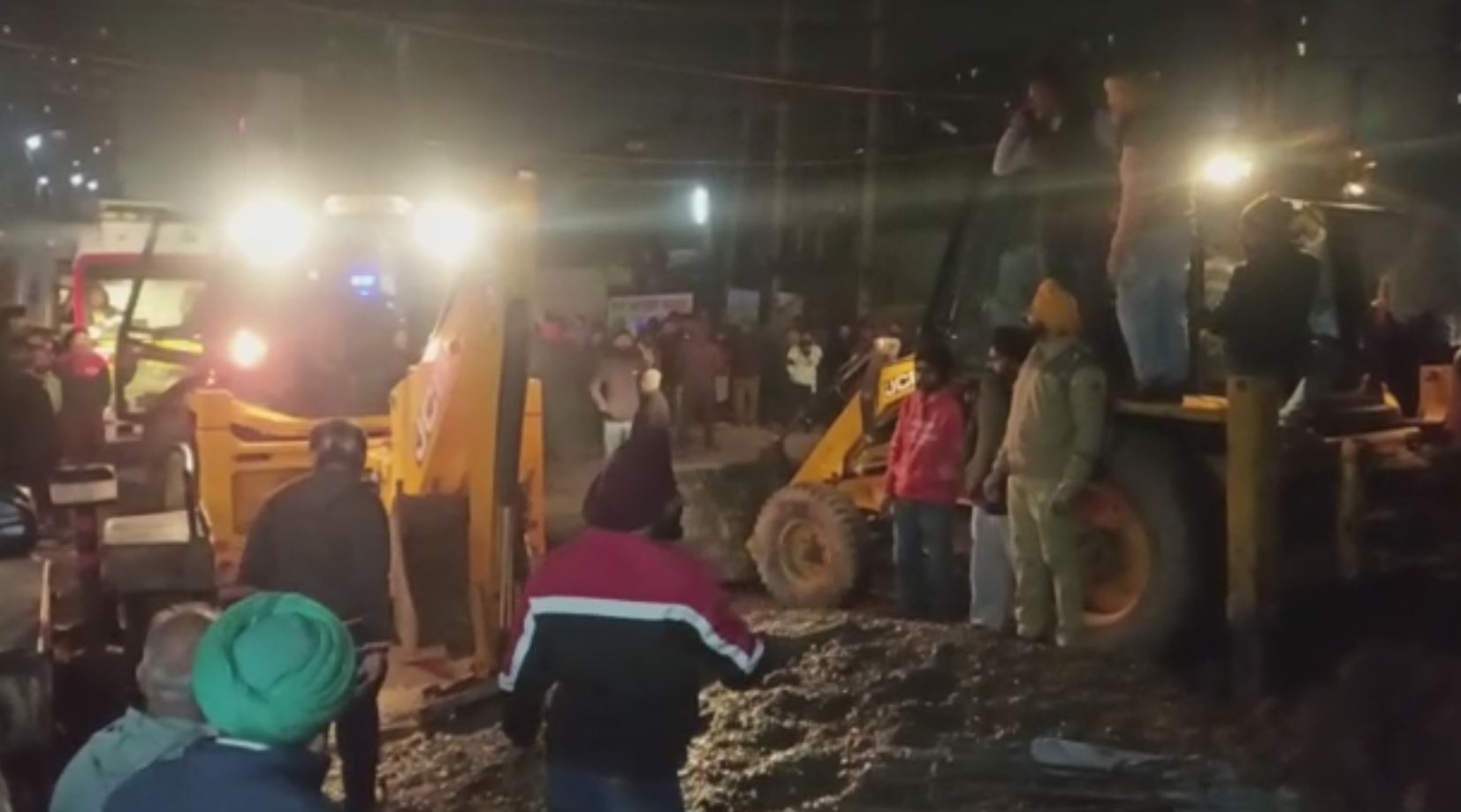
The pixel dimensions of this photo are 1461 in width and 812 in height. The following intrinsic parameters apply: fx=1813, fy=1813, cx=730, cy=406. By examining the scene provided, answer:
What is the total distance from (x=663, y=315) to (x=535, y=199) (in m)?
18.8

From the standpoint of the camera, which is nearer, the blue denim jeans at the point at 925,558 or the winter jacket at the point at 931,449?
the winter jacket at the point at 931,449

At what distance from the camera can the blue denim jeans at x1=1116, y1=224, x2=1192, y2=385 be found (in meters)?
9.30

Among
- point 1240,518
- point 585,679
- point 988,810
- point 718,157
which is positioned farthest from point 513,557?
point 718,157

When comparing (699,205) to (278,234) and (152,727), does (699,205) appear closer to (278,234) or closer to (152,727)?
(278,234)

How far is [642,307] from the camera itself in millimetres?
28828

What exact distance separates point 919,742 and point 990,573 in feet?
8.83

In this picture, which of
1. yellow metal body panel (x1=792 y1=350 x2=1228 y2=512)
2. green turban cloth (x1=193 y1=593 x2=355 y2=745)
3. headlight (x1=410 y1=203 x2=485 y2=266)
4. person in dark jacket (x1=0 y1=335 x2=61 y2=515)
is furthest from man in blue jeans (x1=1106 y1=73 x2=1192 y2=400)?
green turban cloth (x1=193 y1=593 x2=355 y2=745)

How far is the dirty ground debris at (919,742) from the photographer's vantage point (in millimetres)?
6988

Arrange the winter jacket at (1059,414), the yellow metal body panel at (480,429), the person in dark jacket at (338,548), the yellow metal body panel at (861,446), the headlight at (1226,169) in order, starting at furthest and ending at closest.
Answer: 1. the yellow metal body panel at (861,446)
2. the headlight at (1226,169)
3. the winter jacket at (1059,414)
4. the yellow metal body panel at (480,429)
5. the person in dark jacket at (338,548)

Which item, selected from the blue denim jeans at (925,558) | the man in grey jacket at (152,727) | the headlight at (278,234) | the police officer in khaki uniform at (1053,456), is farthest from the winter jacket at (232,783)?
the headlight at (278,234)

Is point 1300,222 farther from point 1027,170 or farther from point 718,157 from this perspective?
point 718,157

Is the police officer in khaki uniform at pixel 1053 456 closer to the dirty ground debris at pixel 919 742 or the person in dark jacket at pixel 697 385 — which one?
the dirty ground debris at pixel 919 742

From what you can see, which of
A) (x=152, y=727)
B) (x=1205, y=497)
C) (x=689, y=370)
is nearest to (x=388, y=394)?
(x=1205, y=497)

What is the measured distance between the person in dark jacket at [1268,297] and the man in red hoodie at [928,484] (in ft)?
6.18
